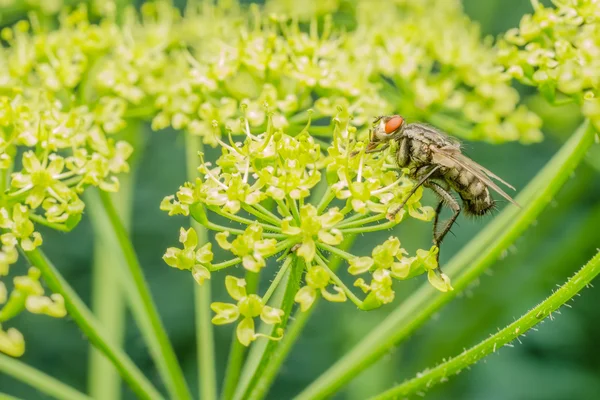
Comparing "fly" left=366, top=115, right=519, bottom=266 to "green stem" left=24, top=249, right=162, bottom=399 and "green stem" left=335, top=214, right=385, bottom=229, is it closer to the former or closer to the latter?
"green stem" left=335, top=214, right=385, bottom=229

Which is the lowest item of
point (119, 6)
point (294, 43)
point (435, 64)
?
point (435, 64)

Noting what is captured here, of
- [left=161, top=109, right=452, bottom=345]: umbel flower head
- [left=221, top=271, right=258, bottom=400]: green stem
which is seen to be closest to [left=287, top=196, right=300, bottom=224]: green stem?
[left=161, top=109, right=452, bottom=345]: umbel flower head

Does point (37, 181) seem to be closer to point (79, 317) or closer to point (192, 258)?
point (79, 317)

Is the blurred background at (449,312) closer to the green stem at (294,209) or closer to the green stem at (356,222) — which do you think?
the green stem at (356,222)

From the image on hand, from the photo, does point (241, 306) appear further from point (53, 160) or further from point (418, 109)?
point (418, 109)

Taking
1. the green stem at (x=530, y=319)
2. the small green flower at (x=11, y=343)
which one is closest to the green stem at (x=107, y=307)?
the small green flower at (x=11, y=343)

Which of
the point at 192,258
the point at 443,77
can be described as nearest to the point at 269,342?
the point at 192,258

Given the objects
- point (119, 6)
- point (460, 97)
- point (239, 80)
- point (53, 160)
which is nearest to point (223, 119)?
point (239, 80)
